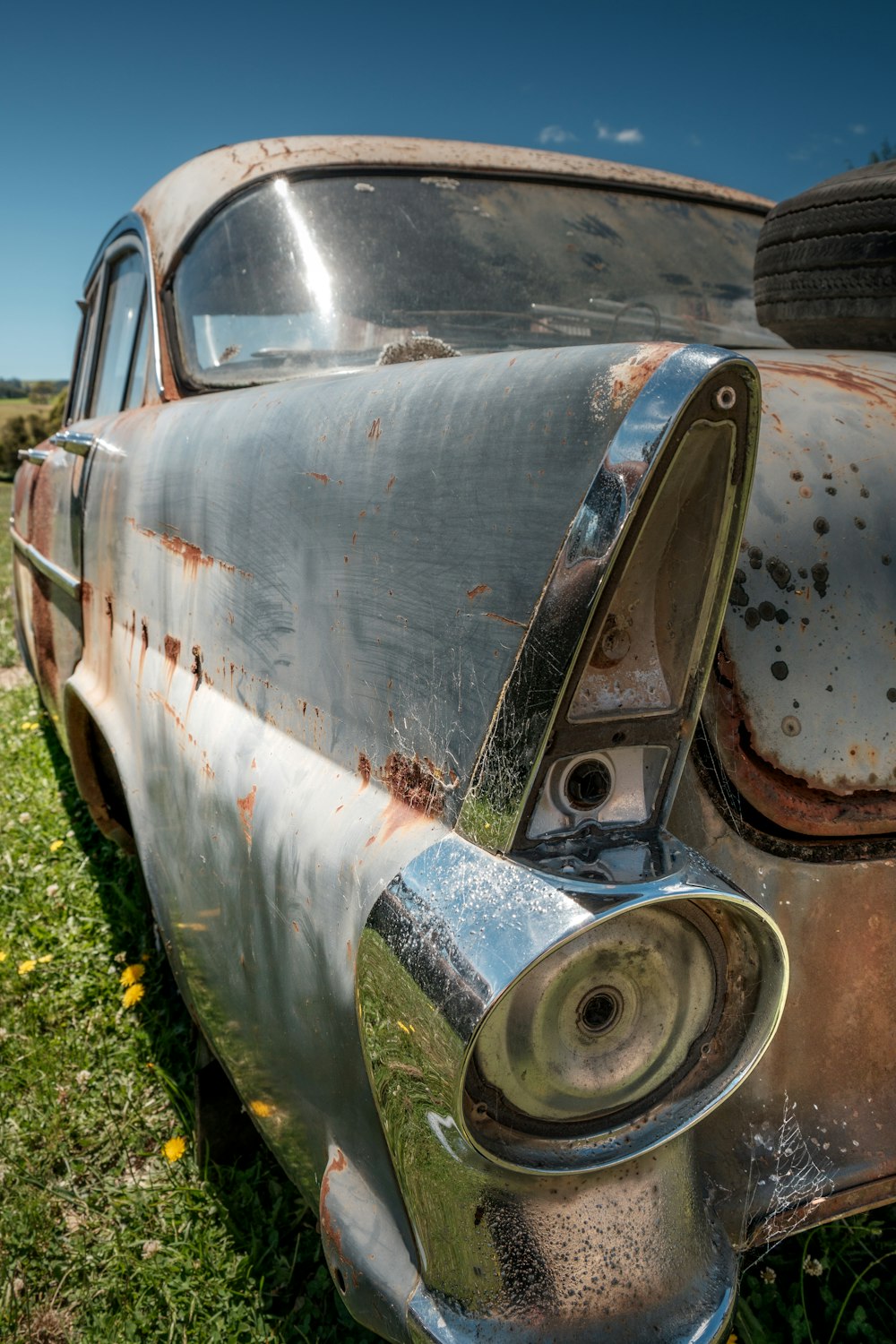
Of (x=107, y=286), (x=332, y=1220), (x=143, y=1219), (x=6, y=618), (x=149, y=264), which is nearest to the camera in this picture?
(x=332, y=1220)

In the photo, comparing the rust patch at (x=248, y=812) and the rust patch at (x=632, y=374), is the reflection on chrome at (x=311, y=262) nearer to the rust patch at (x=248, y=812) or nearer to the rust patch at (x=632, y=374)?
the rust patch at (x=248, y=812)

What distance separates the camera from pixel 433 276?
7.79 ft

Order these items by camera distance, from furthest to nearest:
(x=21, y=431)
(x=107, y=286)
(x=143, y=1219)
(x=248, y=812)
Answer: (x=21, y=431) → (x=107, y=286) → (x=143, y=1219) → (x=248, y=812)

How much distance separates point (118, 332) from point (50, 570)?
27.9 inches

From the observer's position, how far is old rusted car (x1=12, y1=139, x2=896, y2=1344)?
3.16 ft

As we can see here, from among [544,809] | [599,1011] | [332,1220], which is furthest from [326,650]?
[332,1220]

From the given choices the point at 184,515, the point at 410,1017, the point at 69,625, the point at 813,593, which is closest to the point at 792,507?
the point at 813,593

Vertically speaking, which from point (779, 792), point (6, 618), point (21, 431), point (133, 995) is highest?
point (21, 431)

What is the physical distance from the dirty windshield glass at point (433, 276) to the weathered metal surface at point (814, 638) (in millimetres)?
1059

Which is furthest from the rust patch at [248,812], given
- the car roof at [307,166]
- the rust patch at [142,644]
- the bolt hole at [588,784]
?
the car roof at [307,166]

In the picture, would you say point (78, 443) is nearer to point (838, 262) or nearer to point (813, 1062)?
point (838, 262)

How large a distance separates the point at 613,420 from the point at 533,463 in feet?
0.32

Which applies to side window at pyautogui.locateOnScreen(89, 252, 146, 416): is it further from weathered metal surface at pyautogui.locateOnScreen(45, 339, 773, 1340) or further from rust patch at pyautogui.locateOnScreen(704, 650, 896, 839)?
rust patch at pyautogui.locateOnScreen(704, 650, 896, 839)

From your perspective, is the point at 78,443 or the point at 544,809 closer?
the point at 544,809
